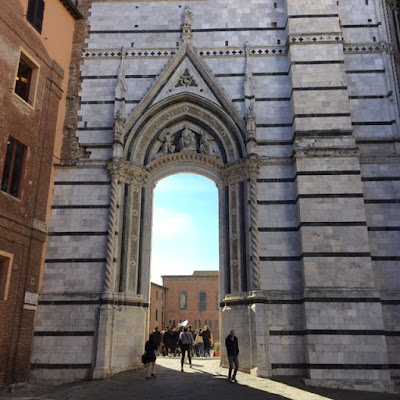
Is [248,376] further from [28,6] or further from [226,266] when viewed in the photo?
[28,6]

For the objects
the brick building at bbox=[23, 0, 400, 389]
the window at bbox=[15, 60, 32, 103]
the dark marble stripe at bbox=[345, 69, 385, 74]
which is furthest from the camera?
the dark marble stripe at bbox=[345, 69, 385, 74]

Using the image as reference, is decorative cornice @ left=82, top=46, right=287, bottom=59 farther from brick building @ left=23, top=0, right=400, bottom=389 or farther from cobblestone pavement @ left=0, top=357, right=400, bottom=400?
cobblestone pavement @ left=0, top=357, right=400, bottom=400

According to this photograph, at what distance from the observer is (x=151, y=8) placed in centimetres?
1491

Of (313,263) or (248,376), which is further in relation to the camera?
(313,263)

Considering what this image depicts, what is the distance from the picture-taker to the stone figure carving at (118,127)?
12903mm

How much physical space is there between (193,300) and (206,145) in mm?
36461

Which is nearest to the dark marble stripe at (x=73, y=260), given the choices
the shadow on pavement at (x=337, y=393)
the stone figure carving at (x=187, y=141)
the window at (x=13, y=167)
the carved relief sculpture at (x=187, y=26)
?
the window at (x=13, y=167)

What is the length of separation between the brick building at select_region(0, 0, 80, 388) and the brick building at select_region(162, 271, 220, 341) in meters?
36.8

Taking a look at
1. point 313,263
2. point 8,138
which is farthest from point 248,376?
point 8,138

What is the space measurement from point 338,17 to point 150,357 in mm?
11807

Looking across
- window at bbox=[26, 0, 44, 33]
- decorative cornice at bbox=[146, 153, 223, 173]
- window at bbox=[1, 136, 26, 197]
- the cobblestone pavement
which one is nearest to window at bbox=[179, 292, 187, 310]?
decorative cornice at bbox=[146, 153, 223, 173]

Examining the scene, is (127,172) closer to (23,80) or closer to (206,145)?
(206,145)

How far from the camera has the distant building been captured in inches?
1712

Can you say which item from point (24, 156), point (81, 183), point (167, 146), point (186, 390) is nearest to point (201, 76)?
point (167, 146)
